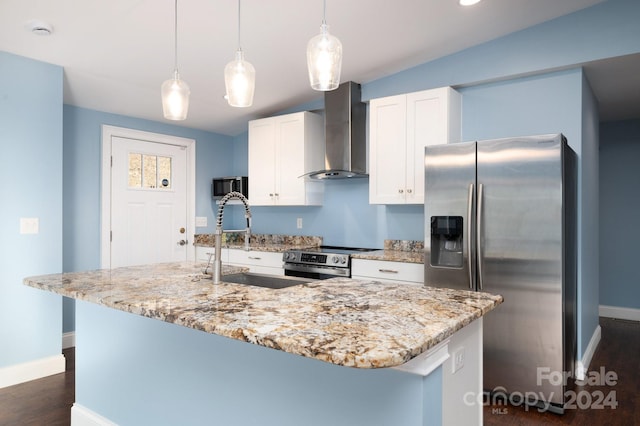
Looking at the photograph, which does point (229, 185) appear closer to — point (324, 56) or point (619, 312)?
point (324, 56)

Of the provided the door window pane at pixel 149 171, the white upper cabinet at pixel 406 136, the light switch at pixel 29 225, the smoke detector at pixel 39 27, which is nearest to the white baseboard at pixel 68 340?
the light switch at pixel 29 225

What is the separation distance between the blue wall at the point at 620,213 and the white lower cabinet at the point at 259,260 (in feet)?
12.9

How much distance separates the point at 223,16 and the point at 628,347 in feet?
15.0

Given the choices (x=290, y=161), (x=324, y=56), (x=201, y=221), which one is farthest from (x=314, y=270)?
Result: (x=324, y=56)

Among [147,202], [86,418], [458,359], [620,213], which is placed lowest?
[86,418]

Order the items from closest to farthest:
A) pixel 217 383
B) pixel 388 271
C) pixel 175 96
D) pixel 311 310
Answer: pixel 311 310 → pixel 217 383 → pixel 175 96 → pixel 388 271

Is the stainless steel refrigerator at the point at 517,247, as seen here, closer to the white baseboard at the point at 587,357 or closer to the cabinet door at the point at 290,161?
the white baseboard at the point at 587,357

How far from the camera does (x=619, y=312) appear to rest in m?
4.98

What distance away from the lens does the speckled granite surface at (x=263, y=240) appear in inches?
187

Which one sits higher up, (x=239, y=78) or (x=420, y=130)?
(x=420, y=130)

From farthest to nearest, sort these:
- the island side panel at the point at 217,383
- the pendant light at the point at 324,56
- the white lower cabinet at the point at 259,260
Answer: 1. the white lower cabinet at the point at 259,260
2. the pendant light at the point at 324,56
3. the island side panel at the point at 217,383

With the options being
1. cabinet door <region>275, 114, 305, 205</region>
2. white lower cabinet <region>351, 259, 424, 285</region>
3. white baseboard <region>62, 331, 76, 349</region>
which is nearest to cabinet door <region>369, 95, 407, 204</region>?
white lower cabinet <region>351, 259, 424, 285</region>

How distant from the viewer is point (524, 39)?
333 centimetres

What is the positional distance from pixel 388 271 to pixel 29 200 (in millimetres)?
2856
